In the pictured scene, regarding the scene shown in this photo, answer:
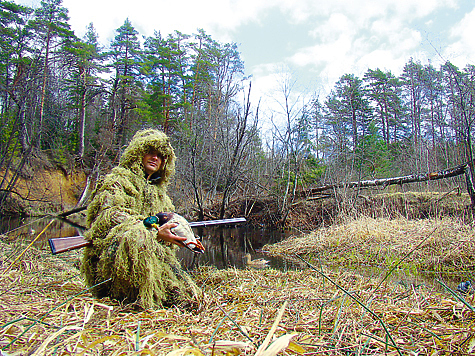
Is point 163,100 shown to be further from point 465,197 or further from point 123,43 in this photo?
point 465,197

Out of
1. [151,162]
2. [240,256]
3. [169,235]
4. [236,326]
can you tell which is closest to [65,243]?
[169,235]

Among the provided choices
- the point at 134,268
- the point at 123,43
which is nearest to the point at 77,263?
the point at 134,268

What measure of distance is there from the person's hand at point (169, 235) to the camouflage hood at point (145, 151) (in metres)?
0.96

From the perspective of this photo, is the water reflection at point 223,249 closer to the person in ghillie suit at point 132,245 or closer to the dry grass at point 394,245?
the dry grass at point 394,245

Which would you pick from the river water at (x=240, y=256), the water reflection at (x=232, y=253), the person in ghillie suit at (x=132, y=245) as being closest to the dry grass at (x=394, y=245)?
the river water at (x=240, y=256)

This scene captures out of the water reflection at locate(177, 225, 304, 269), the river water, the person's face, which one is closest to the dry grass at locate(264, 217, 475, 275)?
the river water

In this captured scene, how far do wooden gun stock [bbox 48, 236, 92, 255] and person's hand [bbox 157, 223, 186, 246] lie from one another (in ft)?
2.24

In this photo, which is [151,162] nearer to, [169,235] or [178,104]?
[169,235]

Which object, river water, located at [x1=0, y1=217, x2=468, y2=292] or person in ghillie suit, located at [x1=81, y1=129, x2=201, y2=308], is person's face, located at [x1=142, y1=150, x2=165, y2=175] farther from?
river water, located at [x1=0, y1=217, x2=468, y2=292]

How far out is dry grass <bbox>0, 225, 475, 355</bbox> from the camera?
1237 mm

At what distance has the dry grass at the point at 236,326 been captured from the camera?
1.24m

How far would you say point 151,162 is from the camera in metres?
3.18

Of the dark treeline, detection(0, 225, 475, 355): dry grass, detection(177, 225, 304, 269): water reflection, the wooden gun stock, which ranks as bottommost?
detection(177, 225, 304, 269): water reflection

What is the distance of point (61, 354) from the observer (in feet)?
3.97
